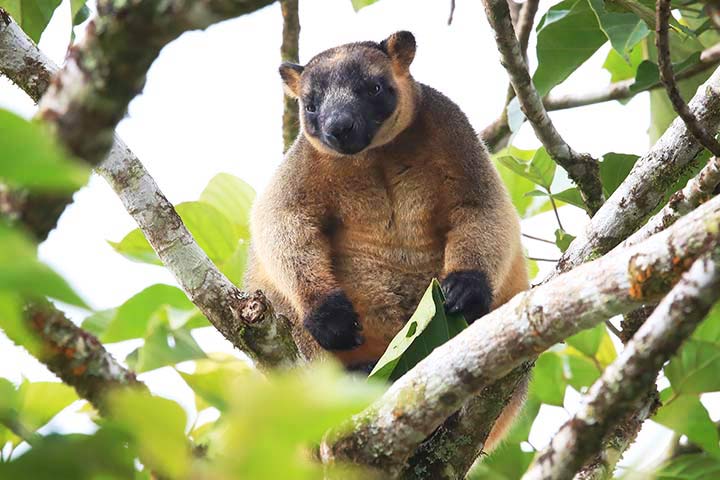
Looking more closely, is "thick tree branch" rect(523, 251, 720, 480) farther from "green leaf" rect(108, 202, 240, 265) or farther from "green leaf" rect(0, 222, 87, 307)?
"green leaf" rect(108, 202, 240, 265)

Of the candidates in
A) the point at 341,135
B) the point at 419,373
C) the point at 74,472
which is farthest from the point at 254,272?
the point at 74,472

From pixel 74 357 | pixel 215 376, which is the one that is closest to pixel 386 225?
pixel 215 376

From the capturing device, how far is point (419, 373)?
3768 mm

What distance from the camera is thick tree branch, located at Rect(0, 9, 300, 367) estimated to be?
4.67 m

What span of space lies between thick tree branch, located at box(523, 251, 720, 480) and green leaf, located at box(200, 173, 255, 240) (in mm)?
4935

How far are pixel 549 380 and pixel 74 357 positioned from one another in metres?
4.85

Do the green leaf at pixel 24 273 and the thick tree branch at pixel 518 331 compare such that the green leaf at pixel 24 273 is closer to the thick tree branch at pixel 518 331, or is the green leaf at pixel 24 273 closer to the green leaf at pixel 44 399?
the thick tree branch at pixel 518 331

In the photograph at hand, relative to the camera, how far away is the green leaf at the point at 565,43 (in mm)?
6184

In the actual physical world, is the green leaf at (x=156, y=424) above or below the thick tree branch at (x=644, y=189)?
above

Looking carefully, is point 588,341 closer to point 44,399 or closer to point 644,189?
point 644,189

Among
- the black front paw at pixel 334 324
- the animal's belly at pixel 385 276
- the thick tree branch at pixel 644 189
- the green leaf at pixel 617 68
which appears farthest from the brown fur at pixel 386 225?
the green leaf at pixel 617 68

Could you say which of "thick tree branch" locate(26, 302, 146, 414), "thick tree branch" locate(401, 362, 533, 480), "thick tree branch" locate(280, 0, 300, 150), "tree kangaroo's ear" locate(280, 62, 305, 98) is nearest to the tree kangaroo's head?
"tree kangaroo's ear" locate(280, 62, 305, 98)

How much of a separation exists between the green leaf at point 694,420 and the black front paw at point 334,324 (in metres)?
1.96

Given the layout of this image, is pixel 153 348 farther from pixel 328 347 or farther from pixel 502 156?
pixel 502 156
